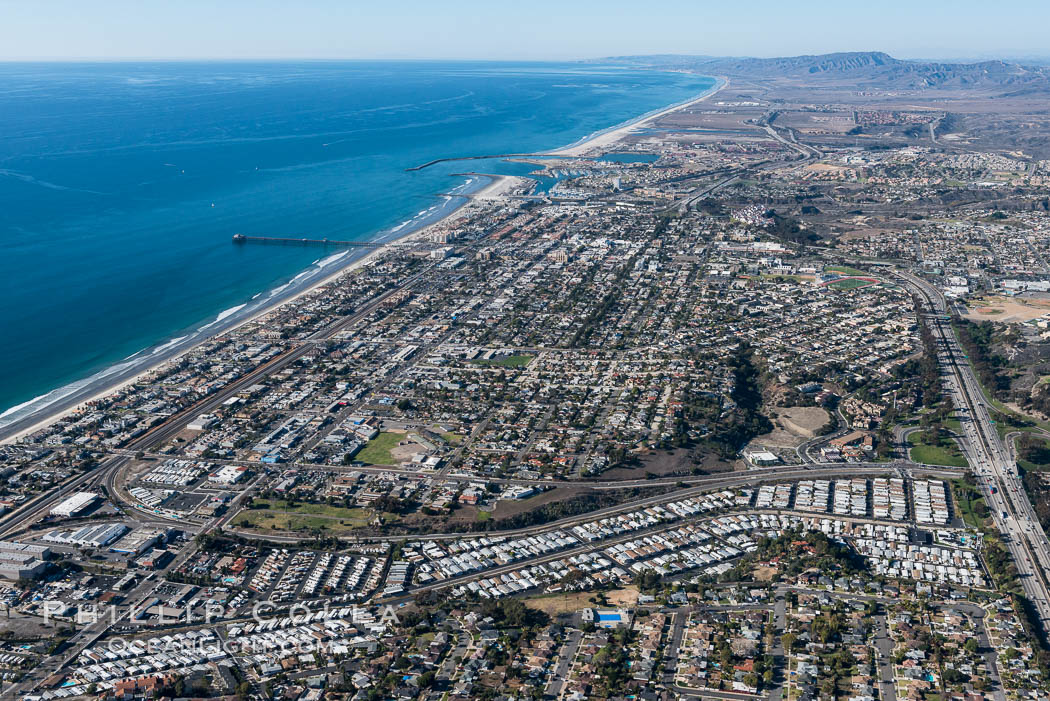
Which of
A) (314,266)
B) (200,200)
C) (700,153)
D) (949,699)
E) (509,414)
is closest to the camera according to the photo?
(949,699)

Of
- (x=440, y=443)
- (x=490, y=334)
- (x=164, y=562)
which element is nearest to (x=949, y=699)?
(x=440, y=443)

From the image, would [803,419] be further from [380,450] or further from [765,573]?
[380,450]

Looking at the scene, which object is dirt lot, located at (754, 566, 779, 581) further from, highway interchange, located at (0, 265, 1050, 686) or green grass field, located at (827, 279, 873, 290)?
green grass field, located at (827, 279, 873, 290)

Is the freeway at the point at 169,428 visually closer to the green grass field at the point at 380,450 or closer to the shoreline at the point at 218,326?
the shoreline at the point at 218,326

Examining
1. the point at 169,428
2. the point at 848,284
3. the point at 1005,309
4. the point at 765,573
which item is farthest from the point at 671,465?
the point at 1005,309

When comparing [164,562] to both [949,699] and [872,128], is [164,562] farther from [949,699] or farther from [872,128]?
[872,128]

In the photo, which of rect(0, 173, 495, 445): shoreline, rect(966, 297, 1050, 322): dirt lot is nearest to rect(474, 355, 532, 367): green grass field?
rect(0, 173, 495, 445): shoreline

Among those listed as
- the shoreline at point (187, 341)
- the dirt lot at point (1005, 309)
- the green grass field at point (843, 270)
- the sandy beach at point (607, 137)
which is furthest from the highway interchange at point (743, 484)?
the sandy beach at point (607, 137)
